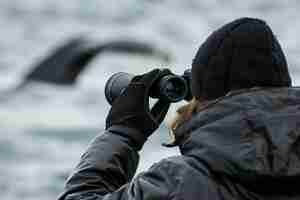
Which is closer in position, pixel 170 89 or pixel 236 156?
pixel 236 156

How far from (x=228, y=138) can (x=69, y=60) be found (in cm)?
1243

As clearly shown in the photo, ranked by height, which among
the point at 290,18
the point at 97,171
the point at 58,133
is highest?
the point at 97,171

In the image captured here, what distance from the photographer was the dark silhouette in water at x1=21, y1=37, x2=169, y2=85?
1445 cm

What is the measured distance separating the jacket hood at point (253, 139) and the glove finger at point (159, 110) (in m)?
0.28

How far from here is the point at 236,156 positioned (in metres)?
2.12

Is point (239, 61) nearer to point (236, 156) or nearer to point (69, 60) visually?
point (236, 156)

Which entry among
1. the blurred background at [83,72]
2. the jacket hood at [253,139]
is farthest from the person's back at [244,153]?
the blurred background at [83,72]

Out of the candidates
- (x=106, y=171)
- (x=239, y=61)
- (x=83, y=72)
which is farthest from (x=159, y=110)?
(x=83, y=72)

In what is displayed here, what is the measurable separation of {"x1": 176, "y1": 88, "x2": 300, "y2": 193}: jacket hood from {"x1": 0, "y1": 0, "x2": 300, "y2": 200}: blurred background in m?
7.83

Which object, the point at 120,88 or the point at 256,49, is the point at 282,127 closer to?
Answer: the point at 256,49

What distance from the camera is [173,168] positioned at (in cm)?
215

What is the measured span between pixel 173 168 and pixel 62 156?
33.8 ft

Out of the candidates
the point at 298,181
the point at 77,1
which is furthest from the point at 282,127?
the point at 77,1

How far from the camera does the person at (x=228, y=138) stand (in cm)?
213
